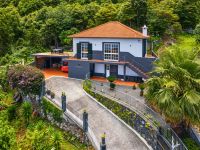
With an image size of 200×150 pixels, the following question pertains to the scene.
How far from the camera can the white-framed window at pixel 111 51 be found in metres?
34.5

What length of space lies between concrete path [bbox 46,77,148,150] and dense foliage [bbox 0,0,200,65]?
14584 mm

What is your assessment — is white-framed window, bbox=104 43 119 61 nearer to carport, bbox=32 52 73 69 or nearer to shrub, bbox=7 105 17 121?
carport, bbox=32 52 73 69

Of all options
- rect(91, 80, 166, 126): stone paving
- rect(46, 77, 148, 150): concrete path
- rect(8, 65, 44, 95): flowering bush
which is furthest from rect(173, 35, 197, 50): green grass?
rect(8, 65, 44, 95): flowering bush

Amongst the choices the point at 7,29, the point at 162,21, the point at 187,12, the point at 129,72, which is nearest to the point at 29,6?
the point at 7,29

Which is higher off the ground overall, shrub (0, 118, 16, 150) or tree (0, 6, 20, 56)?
tree (0, 6, 20, 56)

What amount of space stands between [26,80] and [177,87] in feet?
46.2

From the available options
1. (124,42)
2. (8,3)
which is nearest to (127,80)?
(124,42)

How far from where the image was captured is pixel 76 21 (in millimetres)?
50969

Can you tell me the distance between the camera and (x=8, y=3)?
70.9 meters

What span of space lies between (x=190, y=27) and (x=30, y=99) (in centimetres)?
3695

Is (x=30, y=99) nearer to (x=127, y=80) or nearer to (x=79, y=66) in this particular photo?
(x=79, y=66)

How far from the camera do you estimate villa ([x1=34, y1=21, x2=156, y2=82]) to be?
33438mm

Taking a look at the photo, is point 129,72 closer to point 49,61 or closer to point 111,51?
point 111,51

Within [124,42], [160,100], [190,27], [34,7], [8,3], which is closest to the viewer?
[160,100]
